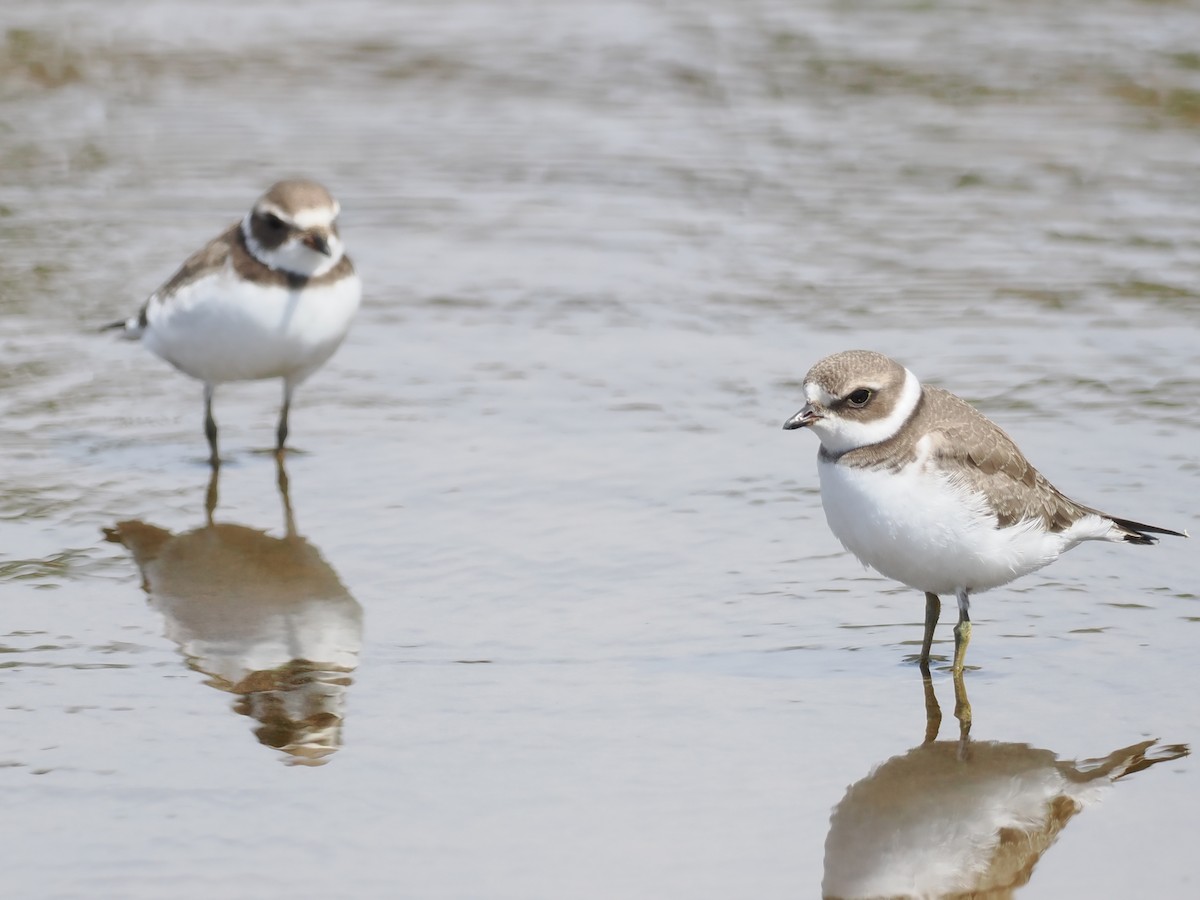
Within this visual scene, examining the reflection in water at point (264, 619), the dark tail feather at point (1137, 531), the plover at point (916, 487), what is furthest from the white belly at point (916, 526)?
the reflection in water at point (264, 619)

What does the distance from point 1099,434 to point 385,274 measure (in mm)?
5085

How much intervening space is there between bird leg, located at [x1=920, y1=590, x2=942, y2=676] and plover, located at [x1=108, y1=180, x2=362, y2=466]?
3.60 meters

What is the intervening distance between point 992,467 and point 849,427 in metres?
0.59

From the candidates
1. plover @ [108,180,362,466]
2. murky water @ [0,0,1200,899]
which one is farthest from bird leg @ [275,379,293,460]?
murky water @ [0,0,1200,899]

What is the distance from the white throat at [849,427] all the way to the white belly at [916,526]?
0.09 metres

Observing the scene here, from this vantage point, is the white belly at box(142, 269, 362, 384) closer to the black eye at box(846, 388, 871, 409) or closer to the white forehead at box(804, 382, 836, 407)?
the white forehead at box(804, 382, 836, 407)

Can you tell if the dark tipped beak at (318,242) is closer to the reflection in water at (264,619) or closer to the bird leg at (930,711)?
the reflection in water at (264,619)

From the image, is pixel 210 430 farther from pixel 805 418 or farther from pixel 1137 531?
pixel 1137 531

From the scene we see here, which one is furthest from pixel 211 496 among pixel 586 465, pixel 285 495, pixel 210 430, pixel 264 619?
pixel 586 465

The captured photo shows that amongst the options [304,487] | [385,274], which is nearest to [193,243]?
[385,274]

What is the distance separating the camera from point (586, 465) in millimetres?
8984

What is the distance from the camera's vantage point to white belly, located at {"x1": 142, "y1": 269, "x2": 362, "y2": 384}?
8.97m

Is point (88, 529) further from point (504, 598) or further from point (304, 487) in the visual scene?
point (504, 598)

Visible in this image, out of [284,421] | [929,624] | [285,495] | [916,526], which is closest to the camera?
[916,526]
